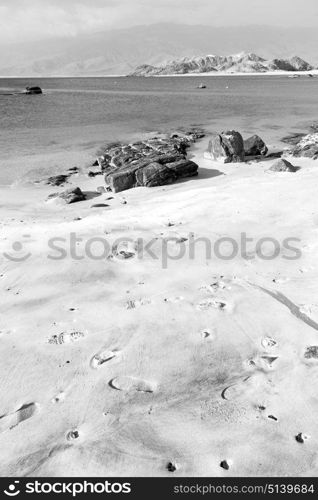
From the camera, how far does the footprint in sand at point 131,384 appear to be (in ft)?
14.1

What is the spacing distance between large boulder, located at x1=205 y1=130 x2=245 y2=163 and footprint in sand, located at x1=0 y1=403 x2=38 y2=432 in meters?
14.9

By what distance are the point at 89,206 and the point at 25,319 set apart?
7.12 m

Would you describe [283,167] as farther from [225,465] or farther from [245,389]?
[225,465]

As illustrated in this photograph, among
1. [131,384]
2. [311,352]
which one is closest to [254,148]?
[311,352]

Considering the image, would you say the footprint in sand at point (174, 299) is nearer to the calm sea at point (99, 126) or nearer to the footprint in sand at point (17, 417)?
the footprint in sand at point (17, 417)

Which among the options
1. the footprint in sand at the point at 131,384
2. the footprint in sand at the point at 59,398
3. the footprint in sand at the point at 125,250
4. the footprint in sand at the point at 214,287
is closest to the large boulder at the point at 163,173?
the footprint in sand at the point at 125,250

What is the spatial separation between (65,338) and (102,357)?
24.4 inches

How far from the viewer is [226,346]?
4.88 meters

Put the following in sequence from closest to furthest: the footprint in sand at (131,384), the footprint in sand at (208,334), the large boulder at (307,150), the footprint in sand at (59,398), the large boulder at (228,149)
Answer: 1. the footprint in sand at (59,398)
2. the footprint in sand at (131,384)
3. the footprint in sand at (208,334)
4. the large boulder at (307,150)
5. the large boulder at (228,149)

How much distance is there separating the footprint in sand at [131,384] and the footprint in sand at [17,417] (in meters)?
0.85

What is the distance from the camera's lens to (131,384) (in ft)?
14.3

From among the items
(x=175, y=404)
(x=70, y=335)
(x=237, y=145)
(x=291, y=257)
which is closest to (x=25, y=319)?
(x=70, y=335)
